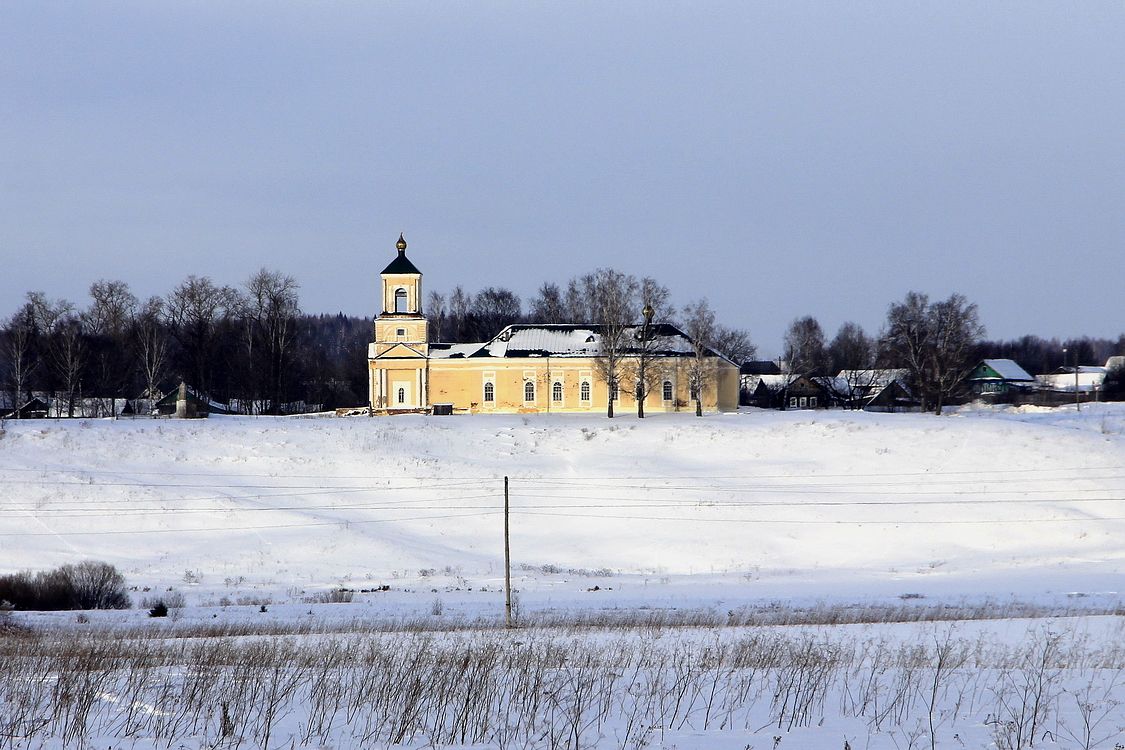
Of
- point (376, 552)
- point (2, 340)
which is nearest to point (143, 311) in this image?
point (2, 340)

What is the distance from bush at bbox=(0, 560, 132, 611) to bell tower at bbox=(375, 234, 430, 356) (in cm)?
4142

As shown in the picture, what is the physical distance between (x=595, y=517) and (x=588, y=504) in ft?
5.66

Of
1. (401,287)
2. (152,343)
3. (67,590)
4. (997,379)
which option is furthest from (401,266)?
(997,379)

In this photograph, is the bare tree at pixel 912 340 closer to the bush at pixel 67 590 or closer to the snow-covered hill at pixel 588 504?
the snow-covered hill at pixel 588 504

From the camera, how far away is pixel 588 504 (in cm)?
4225

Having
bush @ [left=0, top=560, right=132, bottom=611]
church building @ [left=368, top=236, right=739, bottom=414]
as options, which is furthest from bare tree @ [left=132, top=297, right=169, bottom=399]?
bush @ [left=0, top=560, right=132, bottom=611]

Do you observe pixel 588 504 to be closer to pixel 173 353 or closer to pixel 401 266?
pixel 401 266

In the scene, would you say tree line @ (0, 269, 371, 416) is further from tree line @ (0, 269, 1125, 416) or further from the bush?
the bush

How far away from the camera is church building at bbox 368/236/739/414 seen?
66.8 meters

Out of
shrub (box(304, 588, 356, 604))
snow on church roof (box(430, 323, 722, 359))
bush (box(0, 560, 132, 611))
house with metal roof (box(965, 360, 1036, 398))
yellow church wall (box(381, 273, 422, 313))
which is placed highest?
yellow church wall (box(381, 273, 422, 313))

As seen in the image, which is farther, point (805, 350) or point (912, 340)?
point (805, 350)

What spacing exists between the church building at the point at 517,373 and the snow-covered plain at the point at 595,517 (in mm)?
9247

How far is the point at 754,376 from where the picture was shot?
118 m

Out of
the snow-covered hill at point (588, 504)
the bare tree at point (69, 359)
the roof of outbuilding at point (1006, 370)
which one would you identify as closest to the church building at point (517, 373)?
the snow-covered hill at point (588, 504)
